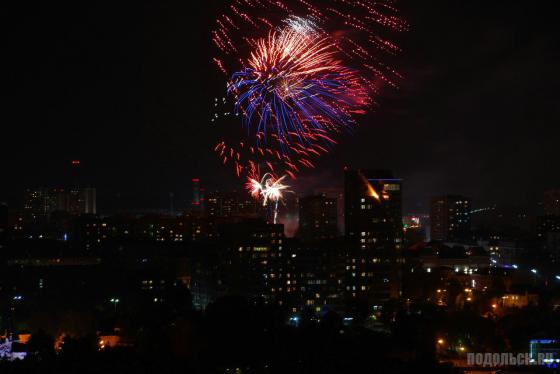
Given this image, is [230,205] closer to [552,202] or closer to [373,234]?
[373,234]

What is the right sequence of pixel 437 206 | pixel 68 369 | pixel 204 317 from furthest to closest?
1. pixel 437 206
2. pixel 204 317
3. pixel 68 369

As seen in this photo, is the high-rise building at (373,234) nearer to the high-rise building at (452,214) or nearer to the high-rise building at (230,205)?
the high-rise building at (230,205)

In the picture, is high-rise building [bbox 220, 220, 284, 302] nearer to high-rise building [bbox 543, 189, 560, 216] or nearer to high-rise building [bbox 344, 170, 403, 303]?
high-rise building [bbox 344, 170, 403, 303]

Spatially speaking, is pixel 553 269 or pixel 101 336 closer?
pixel 101 336

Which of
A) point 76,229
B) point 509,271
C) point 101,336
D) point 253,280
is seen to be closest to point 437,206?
point 509,271

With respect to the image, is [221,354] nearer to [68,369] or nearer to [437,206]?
[68,369]

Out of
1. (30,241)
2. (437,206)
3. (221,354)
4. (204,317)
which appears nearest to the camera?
(221,354)
